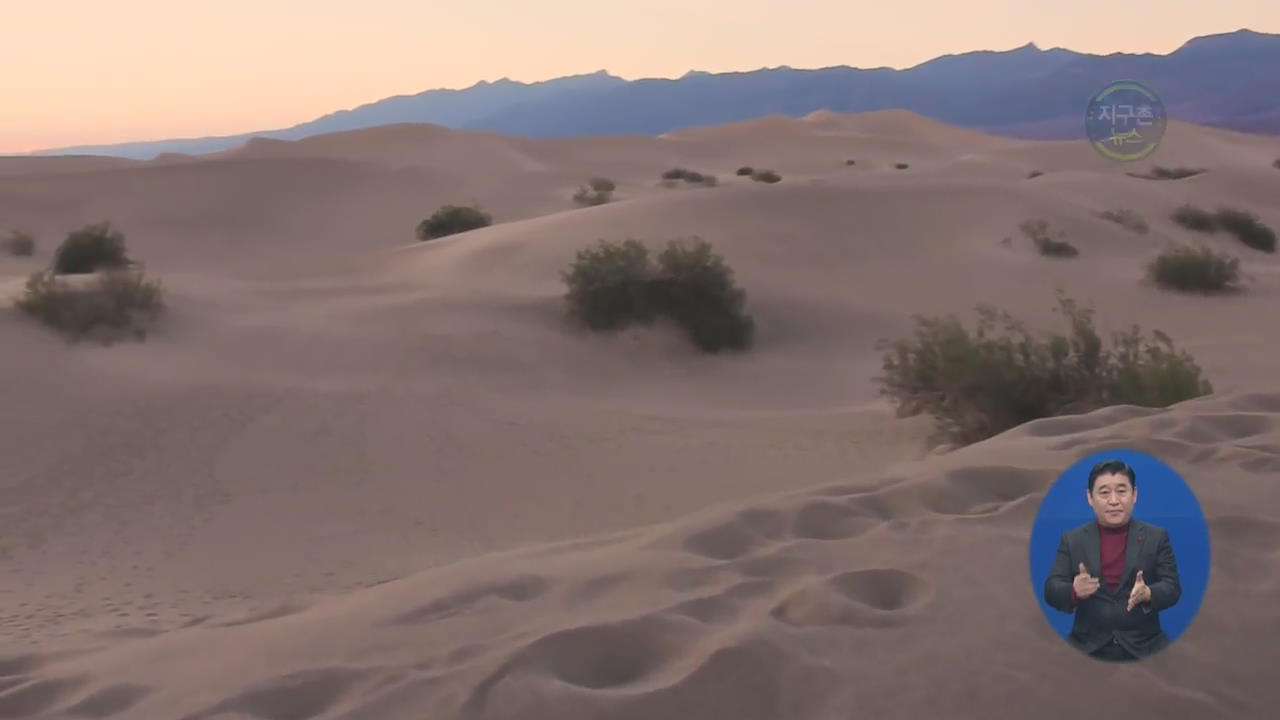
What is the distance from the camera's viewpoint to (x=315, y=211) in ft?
135

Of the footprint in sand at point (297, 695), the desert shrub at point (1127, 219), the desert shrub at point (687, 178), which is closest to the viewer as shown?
the footprint in sand at point (297, 695)

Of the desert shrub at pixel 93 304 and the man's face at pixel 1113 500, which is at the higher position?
the desert shrub at pixel 93 304

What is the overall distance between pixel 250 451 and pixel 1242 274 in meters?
17.2

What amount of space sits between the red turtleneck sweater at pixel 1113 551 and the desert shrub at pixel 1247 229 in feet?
87.1

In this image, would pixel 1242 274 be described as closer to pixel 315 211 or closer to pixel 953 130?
pixel 315 211

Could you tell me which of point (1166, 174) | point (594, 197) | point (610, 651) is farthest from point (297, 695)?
point (1166, 174)

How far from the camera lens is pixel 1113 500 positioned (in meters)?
3.06

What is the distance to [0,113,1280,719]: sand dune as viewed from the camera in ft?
12.8

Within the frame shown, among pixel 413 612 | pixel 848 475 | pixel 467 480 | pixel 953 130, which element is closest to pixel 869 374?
pixel 848 475

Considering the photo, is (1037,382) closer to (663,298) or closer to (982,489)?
(982,489)

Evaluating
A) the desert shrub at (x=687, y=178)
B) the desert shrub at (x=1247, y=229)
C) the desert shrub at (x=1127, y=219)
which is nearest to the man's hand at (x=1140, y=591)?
the desert shrub at (x=1127, y=219)

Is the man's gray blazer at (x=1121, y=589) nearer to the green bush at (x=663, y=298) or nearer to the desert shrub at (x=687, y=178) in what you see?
the green bush at (x=663, y=298)

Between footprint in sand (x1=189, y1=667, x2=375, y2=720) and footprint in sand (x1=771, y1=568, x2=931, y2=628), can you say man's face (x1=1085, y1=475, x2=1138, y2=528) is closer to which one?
footprint in sand (x1=771, y1=568, x2=931, y2=628)

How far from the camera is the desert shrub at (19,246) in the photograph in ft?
92.9
